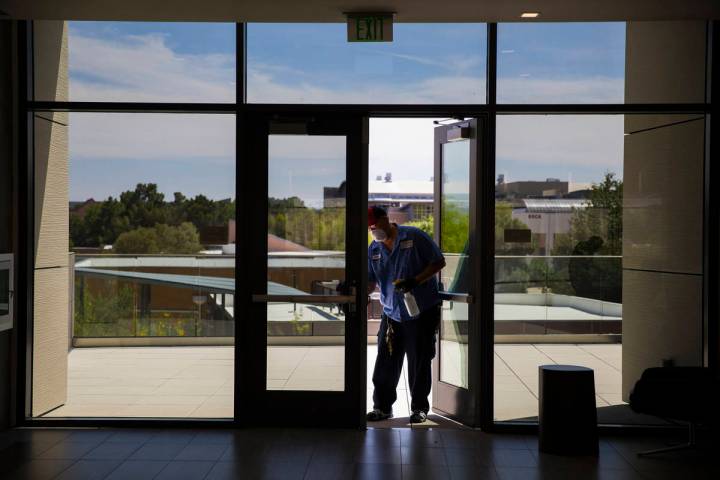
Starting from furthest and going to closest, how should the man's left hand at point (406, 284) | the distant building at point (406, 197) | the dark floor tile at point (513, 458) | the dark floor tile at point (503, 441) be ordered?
the distant building at point (406, 197)
the man's left hand at point (406, 284)
the dark floor tile at point (503, 441)
the dark floor tile at point (513, 458)

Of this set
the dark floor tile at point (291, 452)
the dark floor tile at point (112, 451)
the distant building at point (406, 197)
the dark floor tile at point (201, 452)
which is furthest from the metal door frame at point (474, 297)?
the distant building at point (406, 197)

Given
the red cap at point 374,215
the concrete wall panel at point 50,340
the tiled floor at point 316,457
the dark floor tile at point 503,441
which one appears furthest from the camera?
the red cap at point 374,215

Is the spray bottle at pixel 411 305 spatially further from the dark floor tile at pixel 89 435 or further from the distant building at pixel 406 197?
the distant building at pixel 406 197

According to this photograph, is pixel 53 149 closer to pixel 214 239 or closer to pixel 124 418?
pixel 214 239

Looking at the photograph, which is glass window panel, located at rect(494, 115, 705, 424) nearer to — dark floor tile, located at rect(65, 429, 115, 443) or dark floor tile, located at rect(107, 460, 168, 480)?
dark floor tile, located at rect(107, 460, 168, 480)

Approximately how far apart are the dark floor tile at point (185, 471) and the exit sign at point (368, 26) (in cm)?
284

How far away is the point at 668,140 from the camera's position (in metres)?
5.71

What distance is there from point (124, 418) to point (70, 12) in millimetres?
2891

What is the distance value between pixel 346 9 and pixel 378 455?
288cm

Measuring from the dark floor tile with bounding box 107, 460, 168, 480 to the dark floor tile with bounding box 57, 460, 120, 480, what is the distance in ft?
0.17

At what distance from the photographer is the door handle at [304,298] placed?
573 centimetres

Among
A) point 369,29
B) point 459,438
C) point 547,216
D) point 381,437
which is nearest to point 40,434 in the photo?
point 381,437

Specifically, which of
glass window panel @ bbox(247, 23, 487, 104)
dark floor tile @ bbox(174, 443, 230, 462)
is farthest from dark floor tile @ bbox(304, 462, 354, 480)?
glass window panel @ bbox(247, 23, 487, 104)

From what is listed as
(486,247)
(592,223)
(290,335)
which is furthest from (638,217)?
(290,335)
